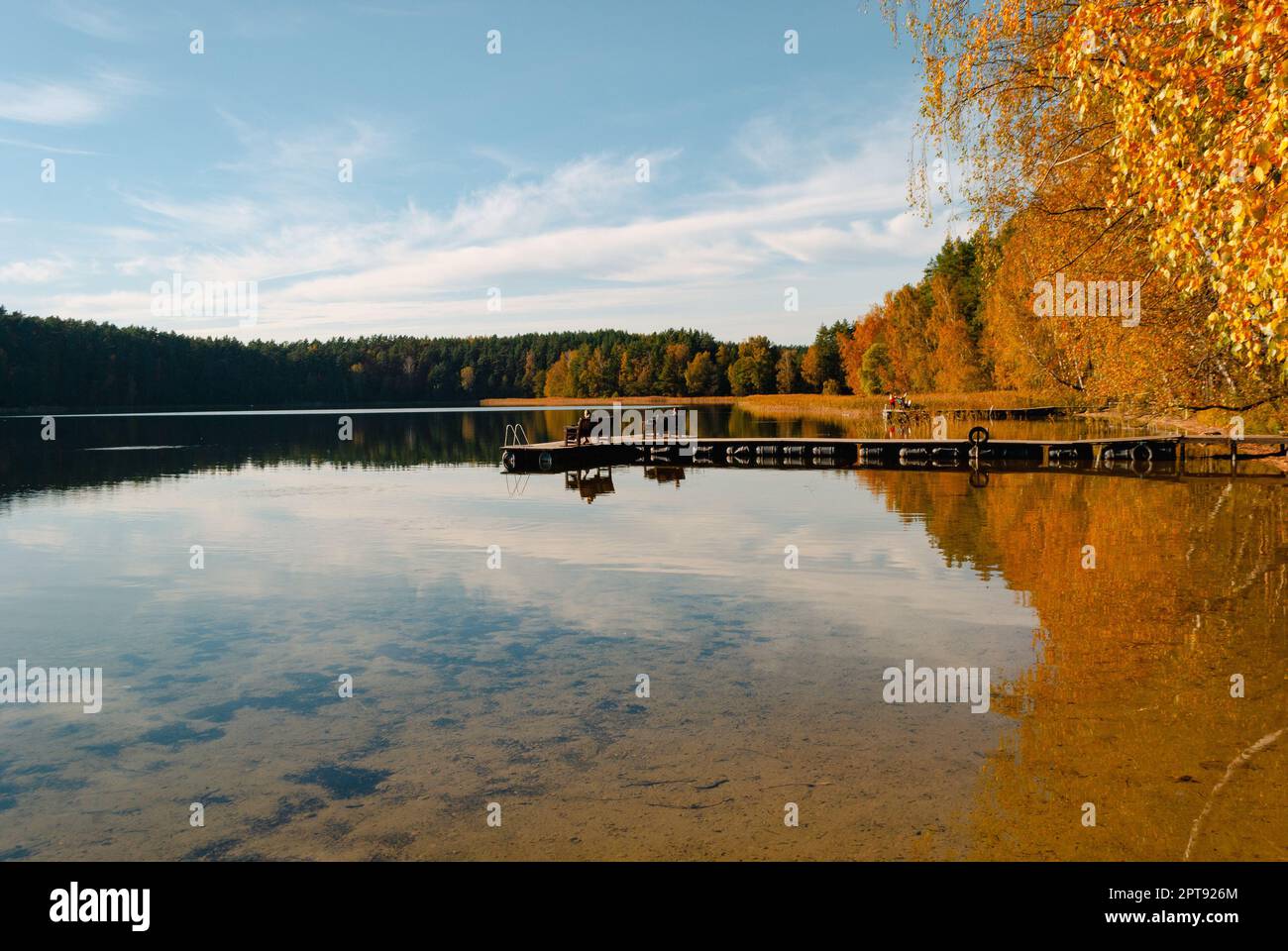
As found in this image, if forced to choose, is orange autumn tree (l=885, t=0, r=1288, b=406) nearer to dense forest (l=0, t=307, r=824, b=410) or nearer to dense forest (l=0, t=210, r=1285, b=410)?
dense forest (l=0, t=210, r=1285, b=410)

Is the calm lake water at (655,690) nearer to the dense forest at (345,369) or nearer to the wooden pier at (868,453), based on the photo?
the wooden pier at (868,453)

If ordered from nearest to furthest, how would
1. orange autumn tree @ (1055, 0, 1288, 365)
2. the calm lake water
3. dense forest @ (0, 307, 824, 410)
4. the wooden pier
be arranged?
the calm lake water → orange autumn tree @ (1055, 0, 1288, 365) → the wooden pier → dense forest @ (0, 307, 824, 410)

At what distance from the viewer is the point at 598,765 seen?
716 cm

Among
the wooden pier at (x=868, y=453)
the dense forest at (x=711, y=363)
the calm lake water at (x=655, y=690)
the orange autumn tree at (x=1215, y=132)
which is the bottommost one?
the calm lake water at (x=655, y=690)

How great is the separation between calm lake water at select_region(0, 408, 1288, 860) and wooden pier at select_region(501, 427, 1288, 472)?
15.5 meters

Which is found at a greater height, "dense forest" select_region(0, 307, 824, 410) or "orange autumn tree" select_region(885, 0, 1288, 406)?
"dense forest" select_region(0, 307, 824, 410)

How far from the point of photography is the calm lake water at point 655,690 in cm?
617

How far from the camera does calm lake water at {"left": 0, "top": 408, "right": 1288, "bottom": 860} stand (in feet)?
20.2

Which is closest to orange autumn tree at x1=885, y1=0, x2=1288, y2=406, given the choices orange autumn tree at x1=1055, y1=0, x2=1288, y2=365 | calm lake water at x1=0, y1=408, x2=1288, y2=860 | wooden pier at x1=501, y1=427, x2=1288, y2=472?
orange autumn tree at x1=1055, y1=0, x2=1288, y2=365

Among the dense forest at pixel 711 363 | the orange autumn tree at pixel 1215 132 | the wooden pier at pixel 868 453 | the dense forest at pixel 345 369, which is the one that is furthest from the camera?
the dense forest at pixel 345 369

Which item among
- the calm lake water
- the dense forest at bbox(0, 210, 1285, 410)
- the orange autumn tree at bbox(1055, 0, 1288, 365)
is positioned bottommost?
the calm lake water

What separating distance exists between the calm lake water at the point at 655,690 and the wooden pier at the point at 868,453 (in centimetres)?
1547

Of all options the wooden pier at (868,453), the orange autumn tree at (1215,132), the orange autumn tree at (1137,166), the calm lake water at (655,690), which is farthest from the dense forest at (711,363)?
the orange autumn tree at (1215,132)
